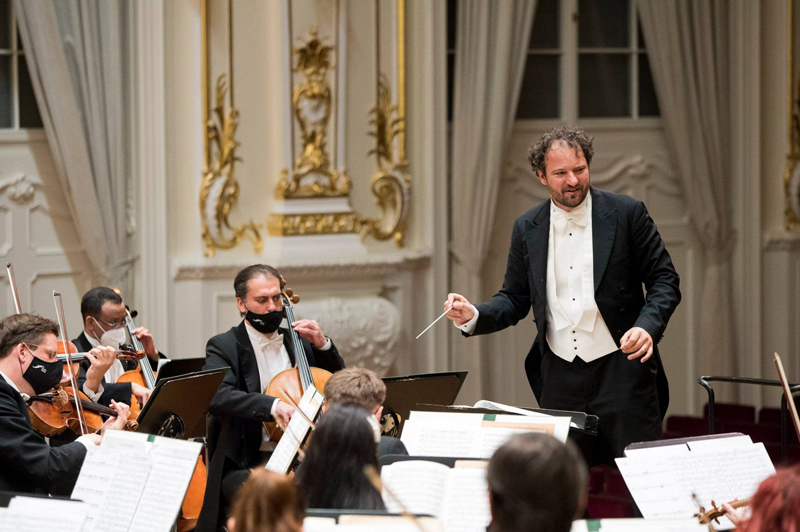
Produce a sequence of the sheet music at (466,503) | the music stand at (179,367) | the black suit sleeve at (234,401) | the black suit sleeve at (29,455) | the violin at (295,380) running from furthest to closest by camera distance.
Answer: the music stand at (179,367), the violin at (295,380), the black suit sleeve at (234,401), the black suit sleeve at (29,455), the sheet music at (466,503)

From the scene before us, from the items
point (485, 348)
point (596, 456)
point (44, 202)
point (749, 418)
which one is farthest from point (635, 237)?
point (44, 202)

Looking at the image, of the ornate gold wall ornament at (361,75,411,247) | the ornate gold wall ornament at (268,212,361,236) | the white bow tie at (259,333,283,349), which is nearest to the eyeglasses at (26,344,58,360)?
the white bow tie at (259,333,283,349)

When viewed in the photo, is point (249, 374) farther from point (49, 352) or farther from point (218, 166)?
point (218, 166)

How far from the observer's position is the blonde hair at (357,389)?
2.74m

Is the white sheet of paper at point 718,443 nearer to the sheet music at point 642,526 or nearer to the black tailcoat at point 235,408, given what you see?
the sheet music at point 642,526

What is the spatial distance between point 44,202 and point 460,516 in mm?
4047

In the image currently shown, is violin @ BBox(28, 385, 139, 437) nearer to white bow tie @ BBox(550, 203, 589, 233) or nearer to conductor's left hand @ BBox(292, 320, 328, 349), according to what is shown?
conductor's left hand @ BBox(292, 320, 328, 349)

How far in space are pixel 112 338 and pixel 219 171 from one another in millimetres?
1623

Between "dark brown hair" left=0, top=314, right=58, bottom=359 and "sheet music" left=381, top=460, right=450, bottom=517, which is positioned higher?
"dark brown hair" left=0, top=314, right=58, bottom=359

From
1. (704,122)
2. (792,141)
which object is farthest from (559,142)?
(792,141)

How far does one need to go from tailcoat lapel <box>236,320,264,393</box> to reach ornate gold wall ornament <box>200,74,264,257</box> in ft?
6.61

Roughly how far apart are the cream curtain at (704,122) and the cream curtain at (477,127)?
97 centimetres

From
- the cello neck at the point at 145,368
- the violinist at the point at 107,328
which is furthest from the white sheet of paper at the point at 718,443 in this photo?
the violinist at the point at 107,328

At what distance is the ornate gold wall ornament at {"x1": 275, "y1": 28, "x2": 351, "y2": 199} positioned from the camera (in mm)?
5578
